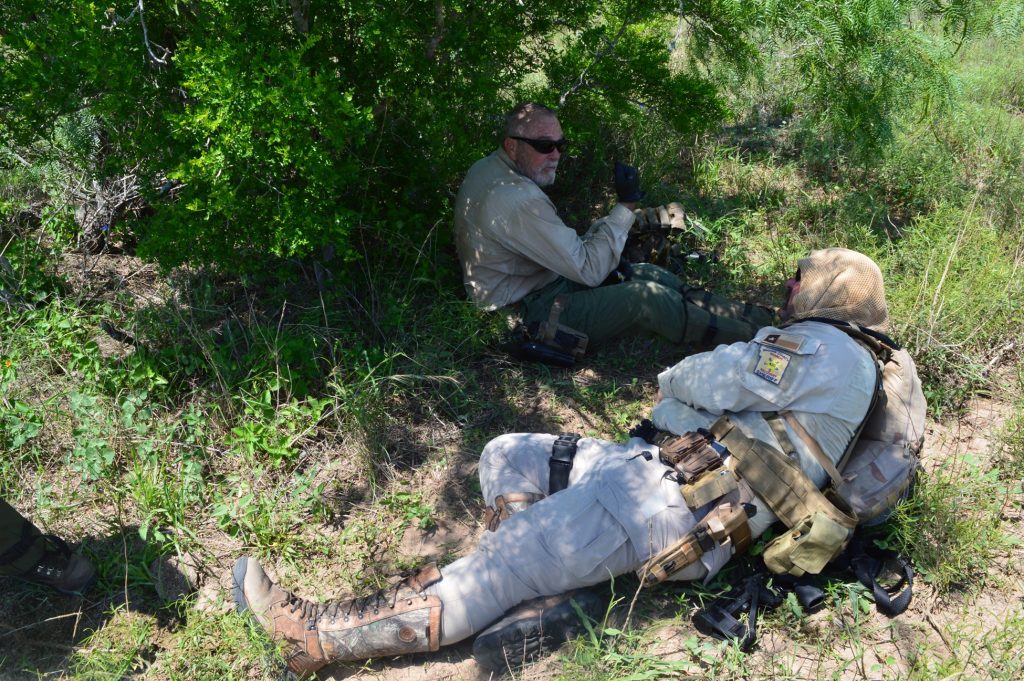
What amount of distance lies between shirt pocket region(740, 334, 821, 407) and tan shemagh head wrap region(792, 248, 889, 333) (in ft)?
1.06

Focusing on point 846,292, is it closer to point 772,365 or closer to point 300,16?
point 772,365

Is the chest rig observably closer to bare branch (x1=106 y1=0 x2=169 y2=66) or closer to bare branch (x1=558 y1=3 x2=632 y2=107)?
bare branch (x1=558 y1=3 x2=632 y2=107)

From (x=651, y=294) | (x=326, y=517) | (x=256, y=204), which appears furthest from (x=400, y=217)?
(x=326, y=517)

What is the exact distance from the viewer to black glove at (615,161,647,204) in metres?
4.18

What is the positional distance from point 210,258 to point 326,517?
1380mm

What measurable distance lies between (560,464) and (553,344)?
3.74 ft

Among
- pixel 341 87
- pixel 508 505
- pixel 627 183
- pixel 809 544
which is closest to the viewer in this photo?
pixel 809 544

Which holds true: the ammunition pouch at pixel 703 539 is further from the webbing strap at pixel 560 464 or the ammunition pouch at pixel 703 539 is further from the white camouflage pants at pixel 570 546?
the webbing strap at pixel 560 464

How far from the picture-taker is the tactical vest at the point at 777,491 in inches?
102

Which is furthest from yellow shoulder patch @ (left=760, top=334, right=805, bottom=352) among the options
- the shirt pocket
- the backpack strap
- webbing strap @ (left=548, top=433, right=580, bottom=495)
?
webbing strap @ (left=548, top=433, right=580, bottom=495)

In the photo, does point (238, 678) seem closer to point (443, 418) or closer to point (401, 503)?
point (401, 503)

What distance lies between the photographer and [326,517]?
3219mm

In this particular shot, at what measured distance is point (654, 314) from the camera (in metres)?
4.05

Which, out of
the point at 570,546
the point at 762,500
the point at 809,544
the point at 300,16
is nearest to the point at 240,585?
the point at 570,546
